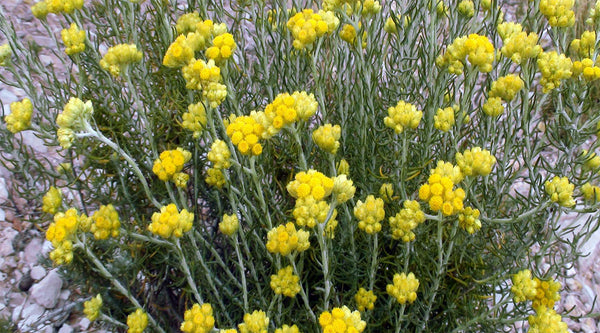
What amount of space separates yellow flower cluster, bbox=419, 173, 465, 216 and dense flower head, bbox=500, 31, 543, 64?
1.98ft

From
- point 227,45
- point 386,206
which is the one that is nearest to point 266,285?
point 386,206

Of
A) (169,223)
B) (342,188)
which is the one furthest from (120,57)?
(342,188)

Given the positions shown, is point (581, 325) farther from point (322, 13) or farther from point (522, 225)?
point (322, 13)

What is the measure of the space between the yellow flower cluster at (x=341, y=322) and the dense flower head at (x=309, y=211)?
0.29m

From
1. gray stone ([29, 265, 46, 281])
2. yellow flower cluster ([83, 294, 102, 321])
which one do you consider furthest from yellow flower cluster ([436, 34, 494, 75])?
gray stone ([29, 265, 46, 281])

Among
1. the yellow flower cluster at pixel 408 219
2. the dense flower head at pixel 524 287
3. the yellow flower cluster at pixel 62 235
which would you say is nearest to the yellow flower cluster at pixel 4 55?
the yellow flower cluster at pixel 62 235

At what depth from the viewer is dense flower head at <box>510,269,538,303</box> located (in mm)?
1678

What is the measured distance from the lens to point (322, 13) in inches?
69.9

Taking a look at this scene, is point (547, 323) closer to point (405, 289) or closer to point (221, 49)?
point (405, 289)

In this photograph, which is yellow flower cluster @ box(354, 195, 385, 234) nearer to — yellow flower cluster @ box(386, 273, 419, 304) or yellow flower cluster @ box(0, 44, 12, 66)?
yellow flower cluster @ box(386, 273, 419, 304)

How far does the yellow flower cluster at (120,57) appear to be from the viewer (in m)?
1.63

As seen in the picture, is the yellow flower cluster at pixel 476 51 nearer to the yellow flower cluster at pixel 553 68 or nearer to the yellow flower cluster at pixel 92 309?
the yellow flower cluster at pixel 553 68

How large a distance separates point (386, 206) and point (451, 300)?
514 millimetres

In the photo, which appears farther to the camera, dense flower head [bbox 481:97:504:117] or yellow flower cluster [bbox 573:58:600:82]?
dense flower head [bbox 481:97:504:117]
